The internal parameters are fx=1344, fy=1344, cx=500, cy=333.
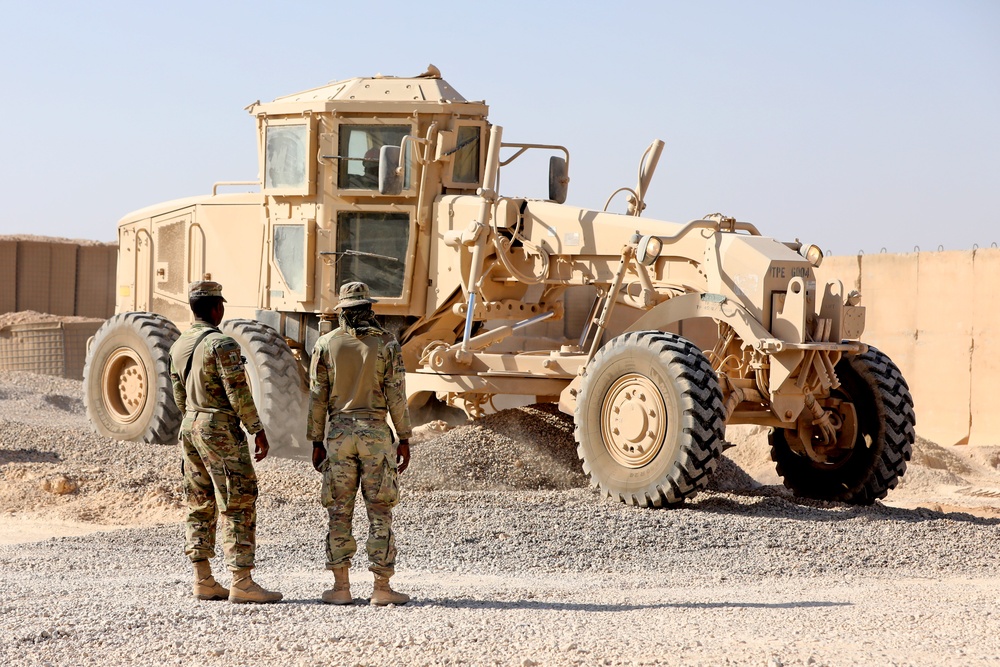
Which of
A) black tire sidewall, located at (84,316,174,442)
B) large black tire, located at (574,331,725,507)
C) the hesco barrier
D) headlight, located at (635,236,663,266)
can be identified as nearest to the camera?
large black tire, located at (574,331,725,507)

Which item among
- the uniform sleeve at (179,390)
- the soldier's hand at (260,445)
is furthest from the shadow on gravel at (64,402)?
the soldier's hand at (260,445)

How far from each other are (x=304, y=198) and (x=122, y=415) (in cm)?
297

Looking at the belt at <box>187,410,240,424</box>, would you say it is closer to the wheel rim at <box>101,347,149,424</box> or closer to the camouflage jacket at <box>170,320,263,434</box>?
the camouflage jacket at <box>170,320,263,434</box>

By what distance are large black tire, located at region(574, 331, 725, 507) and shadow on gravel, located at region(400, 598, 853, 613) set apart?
247 centimetres

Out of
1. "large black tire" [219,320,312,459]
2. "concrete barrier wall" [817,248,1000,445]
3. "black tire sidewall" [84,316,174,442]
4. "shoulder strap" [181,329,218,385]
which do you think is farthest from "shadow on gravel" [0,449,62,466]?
"concrete barrier wall" [817,248,1000,445]

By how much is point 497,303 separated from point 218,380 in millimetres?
5289

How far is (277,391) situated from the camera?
11734 millimetres

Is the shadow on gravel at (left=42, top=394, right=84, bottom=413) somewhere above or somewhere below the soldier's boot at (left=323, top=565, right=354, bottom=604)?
below

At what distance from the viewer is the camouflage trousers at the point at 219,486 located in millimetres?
6520

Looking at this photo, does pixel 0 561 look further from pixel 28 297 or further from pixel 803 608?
pixel 28 297

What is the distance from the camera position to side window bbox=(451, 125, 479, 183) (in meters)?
12.0

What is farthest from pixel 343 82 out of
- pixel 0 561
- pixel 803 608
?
pixel 803 608

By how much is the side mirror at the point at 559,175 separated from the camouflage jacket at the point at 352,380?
6293mm

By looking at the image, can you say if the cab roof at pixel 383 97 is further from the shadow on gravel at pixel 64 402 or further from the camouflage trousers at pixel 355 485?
the shadow on gravel at pixel 64 402
